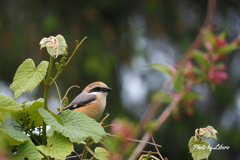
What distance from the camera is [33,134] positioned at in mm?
2096

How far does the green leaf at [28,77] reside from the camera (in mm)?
2000

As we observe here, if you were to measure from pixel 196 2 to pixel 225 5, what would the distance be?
609 millimetres

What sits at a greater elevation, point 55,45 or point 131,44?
point 55,45

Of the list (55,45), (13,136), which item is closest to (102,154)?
(13,136)

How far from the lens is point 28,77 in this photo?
2070mm

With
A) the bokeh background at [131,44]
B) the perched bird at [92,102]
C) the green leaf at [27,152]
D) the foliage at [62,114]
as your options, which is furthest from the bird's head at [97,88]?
the bokeh background at [131,44]

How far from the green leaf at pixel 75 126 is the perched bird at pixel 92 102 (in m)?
1.88

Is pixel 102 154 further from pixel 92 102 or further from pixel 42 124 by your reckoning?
pixel 92 102

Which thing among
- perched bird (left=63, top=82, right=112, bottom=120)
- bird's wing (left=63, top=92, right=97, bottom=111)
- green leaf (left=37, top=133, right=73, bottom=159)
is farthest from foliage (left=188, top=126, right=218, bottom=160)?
Result: bird's wing (left=63, top=92, right=97, bottom=111)

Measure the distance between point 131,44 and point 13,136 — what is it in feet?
24.7

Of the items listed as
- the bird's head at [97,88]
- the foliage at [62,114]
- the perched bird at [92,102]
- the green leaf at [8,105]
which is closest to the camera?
the foliage at [62,114]

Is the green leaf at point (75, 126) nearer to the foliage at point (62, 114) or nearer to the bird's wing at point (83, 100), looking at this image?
the foliage at point (62, 114)

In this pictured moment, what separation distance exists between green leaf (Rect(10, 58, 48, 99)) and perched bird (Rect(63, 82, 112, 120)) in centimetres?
184

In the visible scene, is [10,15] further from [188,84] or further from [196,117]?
[188,84]
